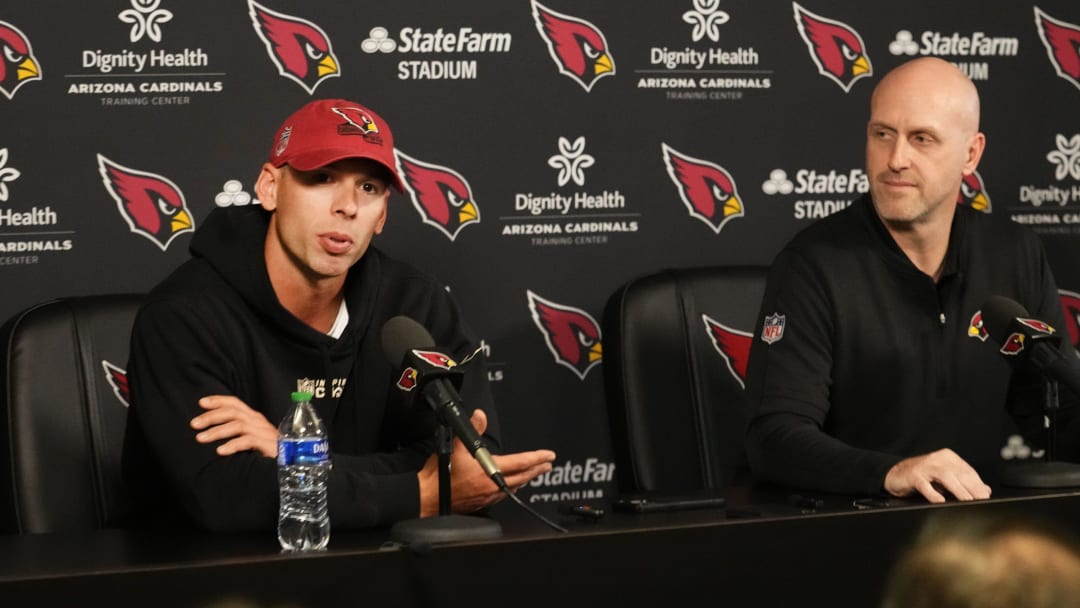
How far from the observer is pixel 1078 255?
13.6 ft

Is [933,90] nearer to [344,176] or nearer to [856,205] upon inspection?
[856,205]

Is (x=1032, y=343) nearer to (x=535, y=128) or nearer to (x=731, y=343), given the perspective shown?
(x=731, y=343)

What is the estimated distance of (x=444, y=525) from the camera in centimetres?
193

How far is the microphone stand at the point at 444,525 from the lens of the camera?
1.90 m

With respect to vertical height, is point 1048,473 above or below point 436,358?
below

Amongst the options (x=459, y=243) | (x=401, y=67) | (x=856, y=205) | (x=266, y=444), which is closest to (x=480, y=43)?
(x=401, y=67)

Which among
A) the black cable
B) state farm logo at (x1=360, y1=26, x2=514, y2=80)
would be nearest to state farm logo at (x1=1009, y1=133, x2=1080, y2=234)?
state farm logo at (x1=360, y1=26, x2=514, y2=80)

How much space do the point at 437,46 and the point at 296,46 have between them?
36cm

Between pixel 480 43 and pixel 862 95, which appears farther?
pixel 862 95

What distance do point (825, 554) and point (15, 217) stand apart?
2.11 meters

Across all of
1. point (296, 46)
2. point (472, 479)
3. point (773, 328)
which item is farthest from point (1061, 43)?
point (472, 479)

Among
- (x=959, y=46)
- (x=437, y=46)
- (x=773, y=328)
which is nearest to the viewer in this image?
(x=773, y=328)

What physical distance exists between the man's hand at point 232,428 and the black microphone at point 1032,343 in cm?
127

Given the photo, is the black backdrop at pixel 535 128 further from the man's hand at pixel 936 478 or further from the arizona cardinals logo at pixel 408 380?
the arizona cardinals logo at pixel 408 380
